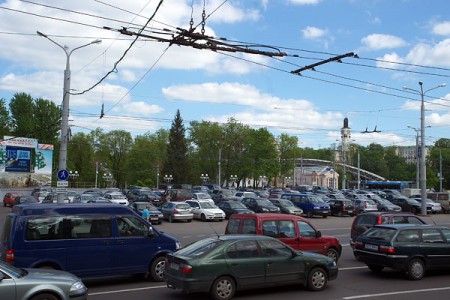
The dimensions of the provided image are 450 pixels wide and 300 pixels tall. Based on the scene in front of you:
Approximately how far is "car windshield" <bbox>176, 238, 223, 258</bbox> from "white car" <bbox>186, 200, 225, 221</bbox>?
78.7 ft

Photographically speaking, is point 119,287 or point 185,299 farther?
point 119,287

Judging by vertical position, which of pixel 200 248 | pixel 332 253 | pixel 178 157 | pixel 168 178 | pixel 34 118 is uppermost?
pixel 34 118

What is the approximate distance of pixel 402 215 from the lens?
632 inches

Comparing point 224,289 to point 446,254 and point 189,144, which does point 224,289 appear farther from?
point 189,144

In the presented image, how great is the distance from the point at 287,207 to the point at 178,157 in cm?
6332

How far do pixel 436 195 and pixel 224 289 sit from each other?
1719 inches

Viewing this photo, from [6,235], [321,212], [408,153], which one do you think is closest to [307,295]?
[6,235]

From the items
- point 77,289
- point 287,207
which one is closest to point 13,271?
point 77,289

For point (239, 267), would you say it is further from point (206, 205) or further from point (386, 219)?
point (206, 205)

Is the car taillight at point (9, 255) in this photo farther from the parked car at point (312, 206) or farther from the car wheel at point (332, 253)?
the parked car at point (312, 206)

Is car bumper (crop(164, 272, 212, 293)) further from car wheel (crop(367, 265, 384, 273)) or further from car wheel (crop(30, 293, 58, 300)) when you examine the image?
car wheel (crop(367, 265, 384, 273))

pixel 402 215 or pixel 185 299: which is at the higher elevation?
pixel 402 215

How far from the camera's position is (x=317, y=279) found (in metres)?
10.6

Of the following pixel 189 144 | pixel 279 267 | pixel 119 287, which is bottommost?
pixel 119 287
